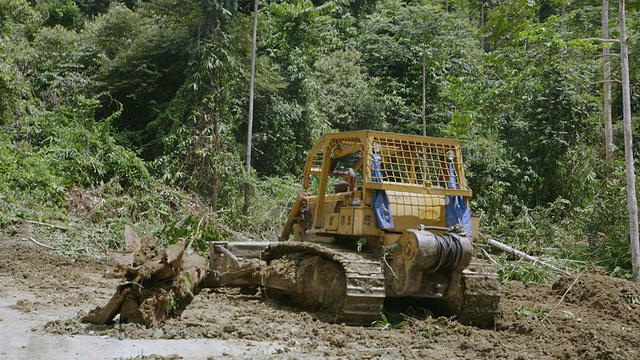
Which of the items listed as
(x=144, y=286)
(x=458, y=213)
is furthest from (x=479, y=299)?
(x=144, y=286)

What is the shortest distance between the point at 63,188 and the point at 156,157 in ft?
11.3

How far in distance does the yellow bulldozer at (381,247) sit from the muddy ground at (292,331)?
0.27 meters

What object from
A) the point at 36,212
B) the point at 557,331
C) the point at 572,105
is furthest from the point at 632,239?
the point at 36,212

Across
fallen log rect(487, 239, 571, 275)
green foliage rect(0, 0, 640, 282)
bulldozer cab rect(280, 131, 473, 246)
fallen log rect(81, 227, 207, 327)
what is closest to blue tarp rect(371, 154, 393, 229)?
bulldozer cab rect(280, 131, 473, 246)

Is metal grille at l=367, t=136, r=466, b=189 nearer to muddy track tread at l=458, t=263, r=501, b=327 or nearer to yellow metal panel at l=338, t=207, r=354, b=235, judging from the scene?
yellow metal panel at l=338, t=207, r=354, b=235

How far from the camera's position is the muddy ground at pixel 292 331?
243 inches

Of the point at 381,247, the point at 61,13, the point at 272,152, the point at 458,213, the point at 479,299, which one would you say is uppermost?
the point at 61,13

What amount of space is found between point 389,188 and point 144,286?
9.27 feet

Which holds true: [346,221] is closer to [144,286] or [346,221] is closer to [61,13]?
[144,286]

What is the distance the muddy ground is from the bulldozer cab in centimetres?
108

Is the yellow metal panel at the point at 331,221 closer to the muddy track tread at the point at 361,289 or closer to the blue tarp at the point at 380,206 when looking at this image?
the blue tarp at the point at 380,206

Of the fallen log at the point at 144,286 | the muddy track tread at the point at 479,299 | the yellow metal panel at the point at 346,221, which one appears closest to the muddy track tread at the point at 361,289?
the yellow metal panel at the point at 346,221

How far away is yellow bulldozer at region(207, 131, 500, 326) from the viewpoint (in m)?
7.41

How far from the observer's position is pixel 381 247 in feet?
26.1
